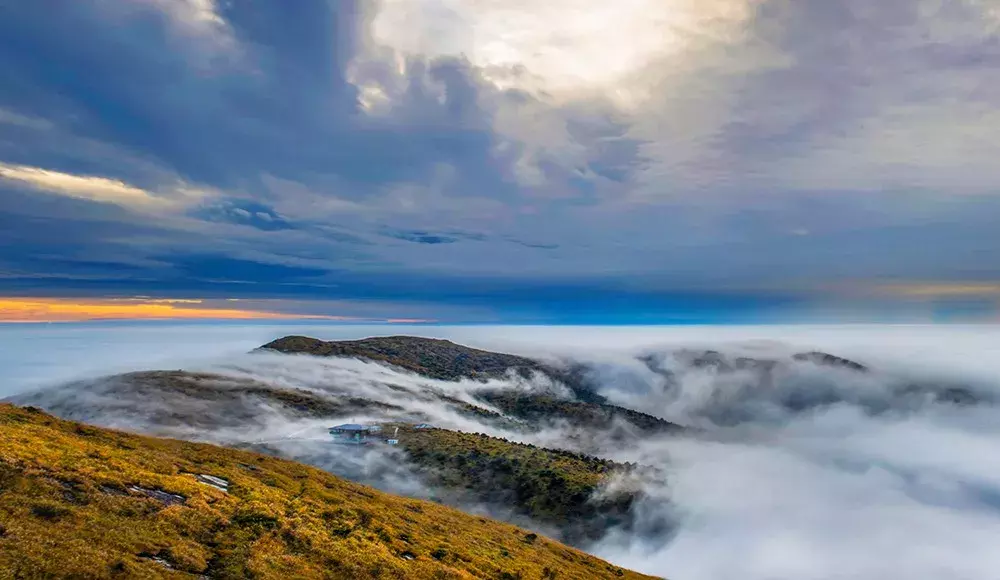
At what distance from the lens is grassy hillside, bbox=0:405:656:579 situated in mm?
29172

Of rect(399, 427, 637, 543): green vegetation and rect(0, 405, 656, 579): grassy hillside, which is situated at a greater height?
rect(0, 405, 656, 579): grassy hillside

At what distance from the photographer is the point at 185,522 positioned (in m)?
37.1

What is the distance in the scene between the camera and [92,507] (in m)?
33.9

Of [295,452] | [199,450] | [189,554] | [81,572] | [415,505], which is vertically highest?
[81,572]

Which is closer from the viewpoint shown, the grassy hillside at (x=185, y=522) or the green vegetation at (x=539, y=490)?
the grassy hillside at (x=185, y=522)

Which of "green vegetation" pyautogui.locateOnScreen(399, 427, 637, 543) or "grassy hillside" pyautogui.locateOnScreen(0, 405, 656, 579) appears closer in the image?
"grassy hillside" pyautogui.locateOnScreen(0, 405, 656, 579)

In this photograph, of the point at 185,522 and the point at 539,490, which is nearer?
the point at 185,522

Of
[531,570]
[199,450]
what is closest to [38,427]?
[199,450]

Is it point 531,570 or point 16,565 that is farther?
point 531,570

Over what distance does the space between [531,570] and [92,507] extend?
47.4 metres

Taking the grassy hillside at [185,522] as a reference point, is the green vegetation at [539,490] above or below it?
below

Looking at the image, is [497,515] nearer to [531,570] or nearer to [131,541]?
[531,570]

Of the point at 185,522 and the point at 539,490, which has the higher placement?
the point at 185,522

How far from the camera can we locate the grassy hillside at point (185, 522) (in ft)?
95.7
